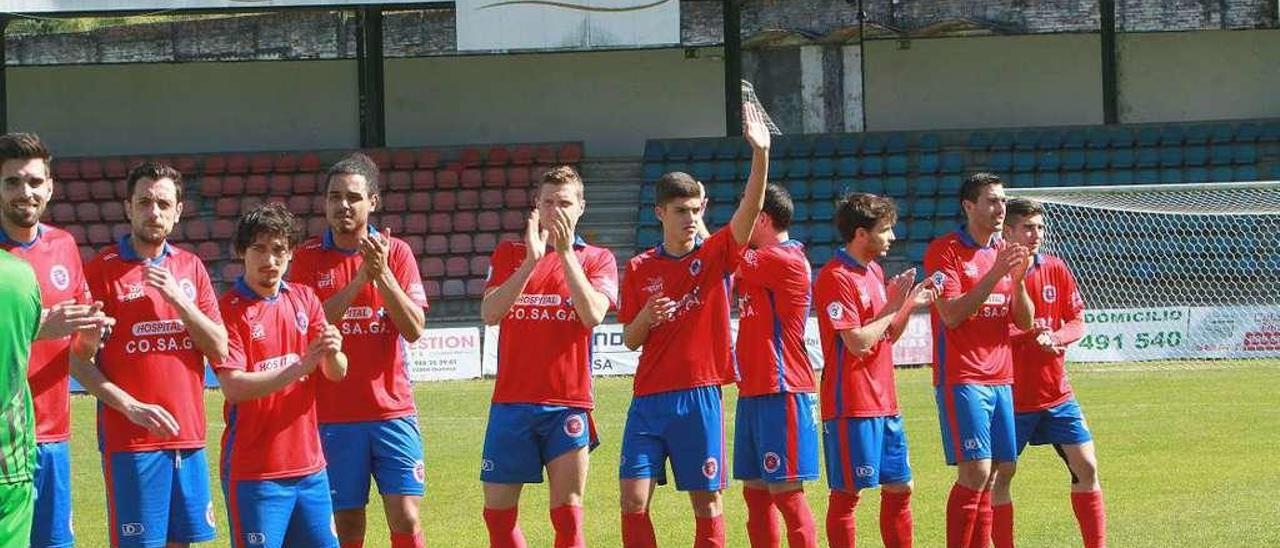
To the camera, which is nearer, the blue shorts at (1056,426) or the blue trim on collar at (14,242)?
the blue trim on collar at (14,242)

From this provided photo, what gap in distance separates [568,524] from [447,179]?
22.2m

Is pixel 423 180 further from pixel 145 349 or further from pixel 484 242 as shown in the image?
pixel 145 349

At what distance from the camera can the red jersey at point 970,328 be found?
27.6 feet

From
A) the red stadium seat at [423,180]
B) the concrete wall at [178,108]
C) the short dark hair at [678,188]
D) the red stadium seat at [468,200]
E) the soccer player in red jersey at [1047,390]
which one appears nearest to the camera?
the short dark hair at [678,188]

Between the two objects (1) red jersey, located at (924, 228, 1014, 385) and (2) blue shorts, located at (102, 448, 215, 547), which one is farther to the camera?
(1) red jersey, located at (924, 228, 1014, 385)

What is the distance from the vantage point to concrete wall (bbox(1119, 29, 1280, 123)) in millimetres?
29953

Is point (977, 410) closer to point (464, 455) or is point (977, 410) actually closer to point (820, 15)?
point (464, 455)

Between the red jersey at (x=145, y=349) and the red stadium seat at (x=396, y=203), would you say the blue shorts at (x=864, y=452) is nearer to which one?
the red jersey at (x=145, y=349)

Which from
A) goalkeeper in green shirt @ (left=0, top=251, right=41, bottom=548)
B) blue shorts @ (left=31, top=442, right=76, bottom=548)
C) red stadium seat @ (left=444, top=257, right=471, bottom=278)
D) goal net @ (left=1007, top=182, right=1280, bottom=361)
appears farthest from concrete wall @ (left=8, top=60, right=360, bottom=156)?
goalkeeper in green shirt @ (left=0, top=251, right=41, bottom=548)

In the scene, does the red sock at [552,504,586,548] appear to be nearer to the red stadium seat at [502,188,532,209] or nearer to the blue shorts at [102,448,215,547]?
the blue shorts at [102,448,215,547]

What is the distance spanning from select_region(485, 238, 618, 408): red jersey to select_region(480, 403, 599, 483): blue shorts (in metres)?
0.05

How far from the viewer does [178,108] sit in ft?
103

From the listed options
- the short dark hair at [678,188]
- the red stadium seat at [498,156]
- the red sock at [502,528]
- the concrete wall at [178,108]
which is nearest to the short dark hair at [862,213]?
the short dark hair at [678,188]

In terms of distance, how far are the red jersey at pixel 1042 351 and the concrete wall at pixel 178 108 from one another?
23780mm
